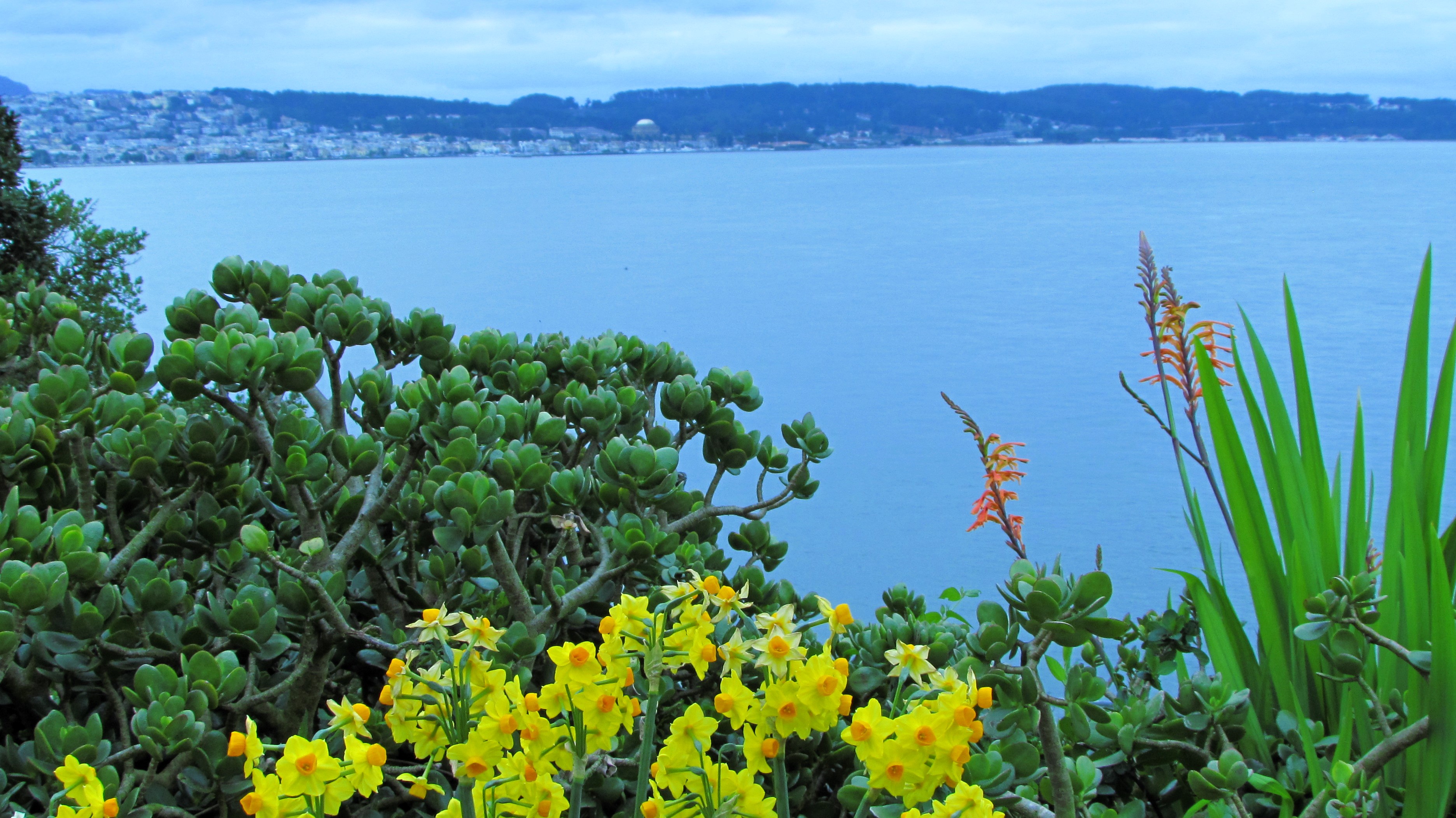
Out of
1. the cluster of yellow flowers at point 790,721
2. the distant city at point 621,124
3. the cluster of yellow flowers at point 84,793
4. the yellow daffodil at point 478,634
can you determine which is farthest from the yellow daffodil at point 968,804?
the distant city at point 621,124

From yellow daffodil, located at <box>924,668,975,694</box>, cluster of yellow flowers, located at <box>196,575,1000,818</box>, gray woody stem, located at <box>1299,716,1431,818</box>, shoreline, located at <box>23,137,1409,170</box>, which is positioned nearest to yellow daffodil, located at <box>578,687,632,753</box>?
cluster of yellow flowers, located at <box>196,575,1000,818</box>

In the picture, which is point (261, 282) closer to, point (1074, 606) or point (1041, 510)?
point (1074, 606)

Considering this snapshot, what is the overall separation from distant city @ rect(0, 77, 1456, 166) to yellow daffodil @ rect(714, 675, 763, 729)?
1403cm

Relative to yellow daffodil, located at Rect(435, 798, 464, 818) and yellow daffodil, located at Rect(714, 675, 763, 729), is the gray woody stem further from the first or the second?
yellow daffodil, located at Rect(435, 798, 464, 818)

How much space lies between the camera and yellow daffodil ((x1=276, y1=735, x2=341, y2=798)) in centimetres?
61

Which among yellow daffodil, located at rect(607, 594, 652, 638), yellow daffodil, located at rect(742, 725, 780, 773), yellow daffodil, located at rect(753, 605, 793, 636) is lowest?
yellow daffodil, located at rect(742, 725, 780, 773)

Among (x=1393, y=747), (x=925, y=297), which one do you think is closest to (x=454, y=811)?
(x=1393, y=747)

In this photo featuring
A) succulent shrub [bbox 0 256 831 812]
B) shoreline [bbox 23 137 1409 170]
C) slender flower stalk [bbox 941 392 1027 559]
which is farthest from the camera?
shoreline [bbox 23 137 1409 170]

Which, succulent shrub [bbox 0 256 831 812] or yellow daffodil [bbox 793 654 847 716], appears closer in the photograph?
yellow daffodil [bbox 793 654 847 716]

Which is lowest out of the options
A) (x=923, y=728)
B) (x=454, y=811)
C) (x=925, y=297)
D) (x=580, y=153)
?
(x=925, y=297)

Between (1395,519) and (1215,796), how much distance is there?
0.41 metres

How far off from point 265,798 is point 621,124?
26.1 metres

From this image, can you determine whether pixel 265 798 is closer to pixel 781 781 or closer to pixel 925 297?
pixel 781 781

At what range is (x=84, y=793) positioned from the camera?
2.13 ft
